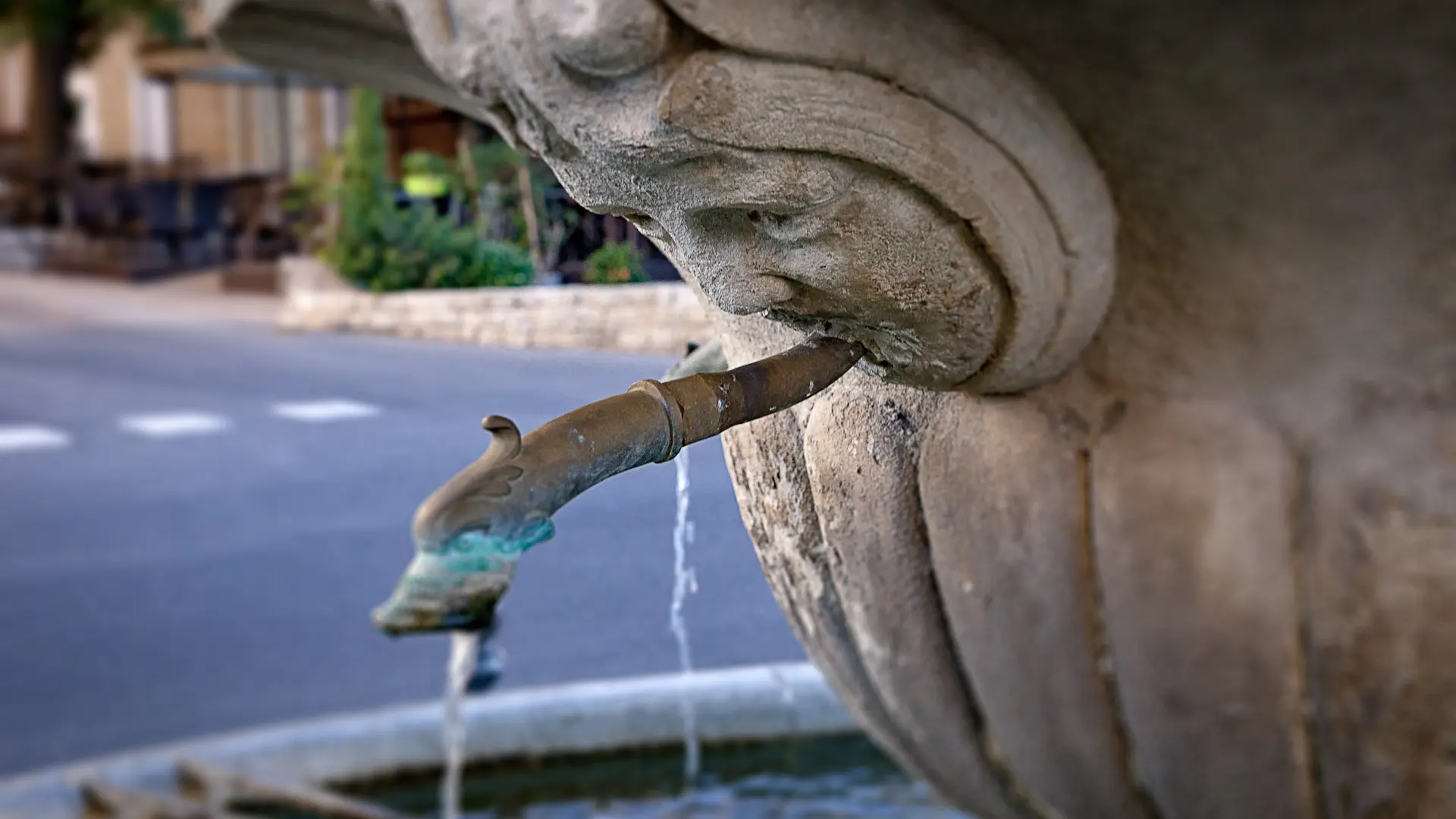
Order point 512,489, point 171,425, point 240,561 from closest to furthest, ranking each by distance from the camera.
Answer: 1. point 512,489
2. point 240,561
3. point 171,425

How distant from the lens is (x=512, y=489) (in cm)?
52

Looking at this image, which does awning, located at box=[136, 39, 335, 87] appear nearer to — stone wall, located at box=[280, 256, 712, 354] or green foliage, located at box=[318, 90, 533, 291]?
green foliage, located at box=[318, 90, 533, 291]

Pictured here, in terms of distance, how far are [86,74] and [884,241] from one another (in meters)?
6.51

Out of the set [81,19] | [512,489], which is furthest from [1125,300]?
[81,19]

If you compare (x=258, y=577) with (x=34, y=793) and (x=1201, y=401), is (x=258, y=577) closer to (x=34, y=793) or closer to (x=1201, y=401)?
(x=34, y=793)

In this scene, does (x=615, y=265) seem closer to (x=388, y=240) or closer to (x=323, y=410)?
(x=388, y=240)

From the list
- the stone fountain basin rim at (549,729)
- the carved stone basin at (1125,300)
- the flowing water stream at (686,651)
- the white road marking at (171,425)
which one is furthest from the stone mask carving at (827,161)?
the white road marking at (171,425)

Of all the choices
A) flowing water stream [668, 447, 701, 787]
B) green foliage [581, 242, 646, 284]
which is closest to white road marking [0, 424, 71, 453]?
flowing water stream [668, 447, 701, 787]

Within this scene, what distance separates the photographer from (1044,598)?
30.0 inches

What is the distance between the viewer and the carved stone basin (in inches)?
23.8

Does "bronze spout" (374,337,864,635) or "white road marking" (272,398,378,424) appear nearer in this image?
"bronze spout" (374,337,864,635)

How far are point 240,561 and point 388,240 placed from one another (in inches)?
31.5

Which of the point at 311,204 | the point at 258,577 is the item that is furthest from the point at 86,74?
the point at 258,577

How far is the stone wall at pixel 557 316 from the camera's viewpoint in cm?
144
